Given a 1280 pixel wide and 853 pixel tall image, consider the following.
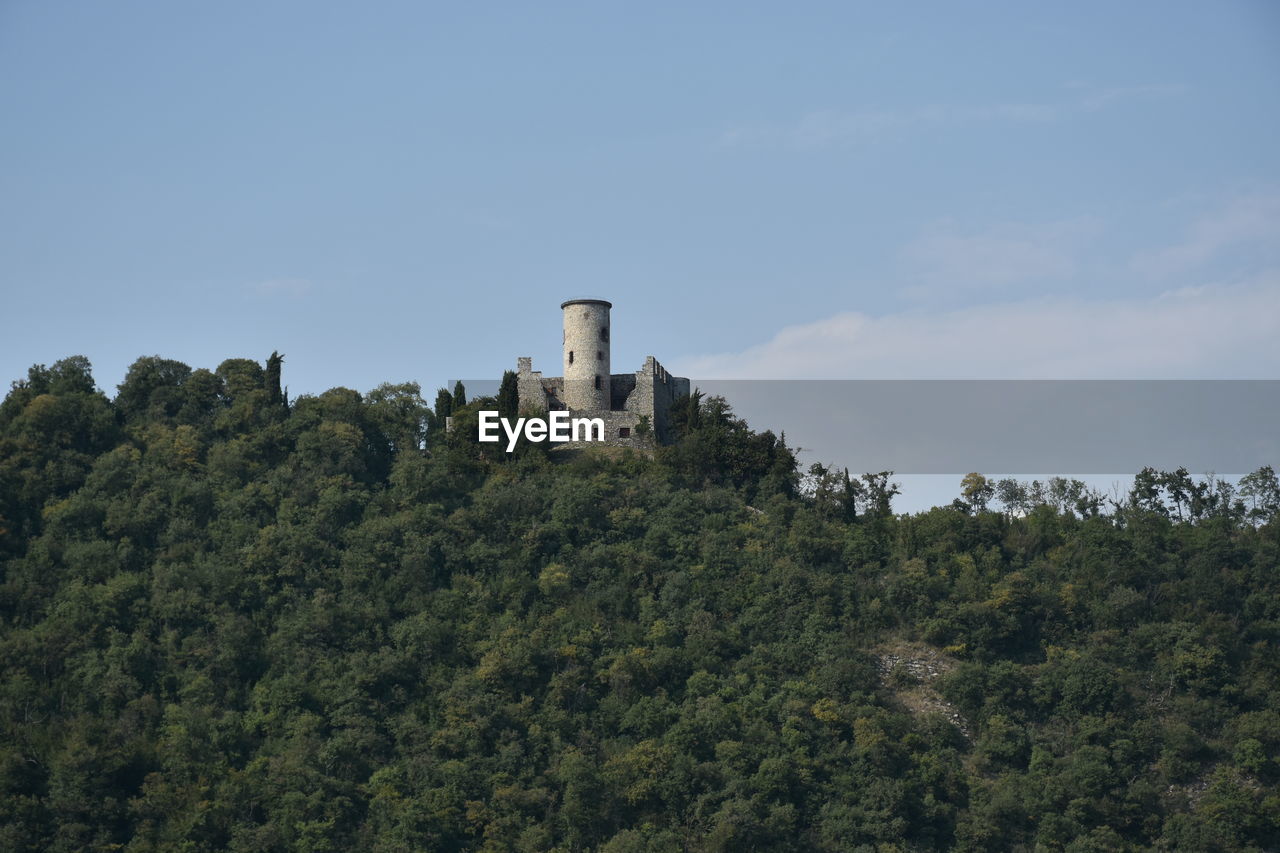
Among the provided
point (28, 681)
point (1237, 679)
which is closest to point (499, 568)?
point (28, 681)

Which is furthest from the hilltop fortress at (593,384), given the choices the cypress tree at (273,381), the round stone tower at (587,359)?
the cypress tree at (273,381)

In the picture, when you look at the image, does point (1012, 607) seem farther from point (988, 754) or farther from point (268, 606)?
point (268, 606)

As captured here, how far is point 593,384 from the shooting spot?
85312mm

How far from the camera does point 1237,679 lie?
73938 mm

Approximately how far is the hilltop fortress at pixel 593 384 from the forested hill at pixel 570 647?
83.6 inches

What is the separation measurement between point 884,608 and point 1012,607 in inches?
211

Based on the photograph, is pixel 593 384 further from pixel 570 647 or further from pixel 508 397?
pixel 570 647

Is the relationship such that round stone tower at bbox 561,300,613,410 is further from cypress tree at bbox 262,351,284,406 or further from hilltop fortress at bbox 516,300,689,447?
cypress tree at bbox 262,351,284,406

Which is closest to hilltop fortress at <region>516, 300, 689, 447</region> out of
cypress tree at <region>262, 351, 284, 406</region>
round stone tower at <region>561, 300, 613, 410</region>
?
round stone tower at <region>561, 300, 613, 410</region>

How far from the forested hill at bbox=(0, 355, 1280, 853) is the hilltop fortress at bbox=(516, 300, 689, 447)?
6.97 feet

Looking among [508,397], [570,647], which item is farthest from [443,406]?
[570,647]

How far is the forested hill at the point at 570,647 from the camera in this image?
221ft

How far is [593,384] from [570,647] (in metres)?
16.4

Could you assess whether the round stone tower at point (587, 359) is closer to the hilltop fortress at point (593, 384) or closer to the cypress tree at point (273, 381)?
the hilltop fortress at point (593, 384)
